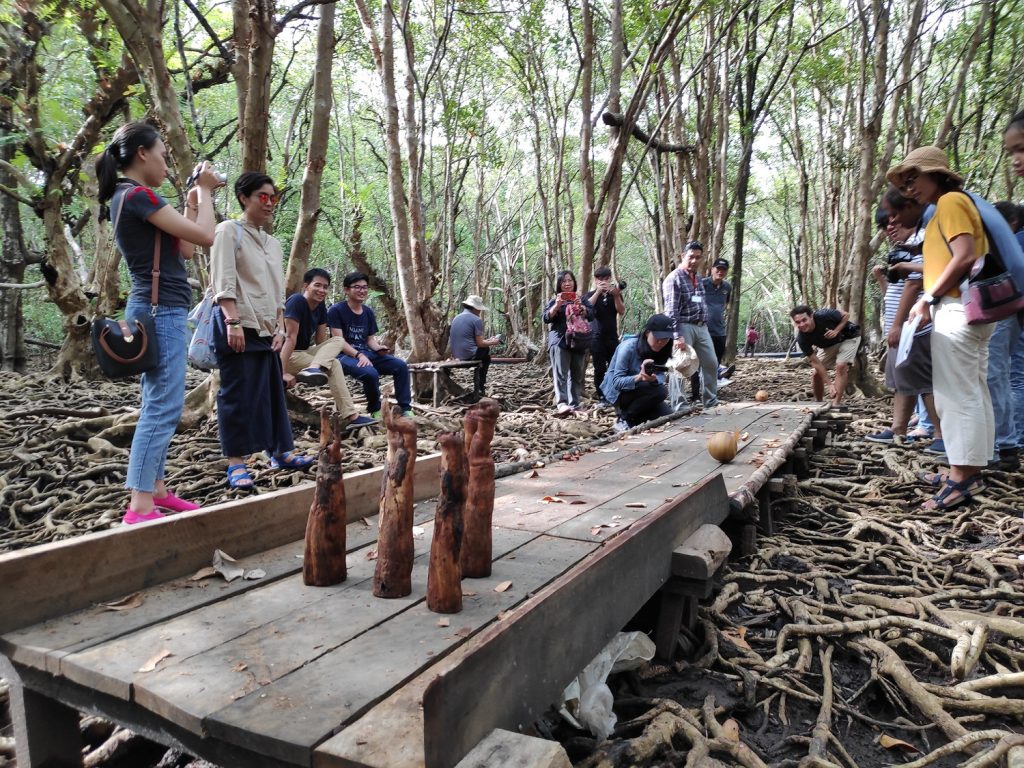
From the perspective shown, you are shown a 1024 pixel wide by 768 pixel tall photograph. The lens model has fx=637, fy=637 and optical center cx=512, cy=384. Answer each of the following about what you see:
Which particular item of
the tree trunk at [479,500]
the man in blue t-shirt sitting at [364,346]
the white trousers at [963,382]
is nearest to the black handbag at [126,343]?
the tree trunk at [479,500]

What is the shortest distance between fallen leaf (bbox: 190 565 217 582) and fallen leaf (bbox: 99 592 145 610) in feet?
0.61

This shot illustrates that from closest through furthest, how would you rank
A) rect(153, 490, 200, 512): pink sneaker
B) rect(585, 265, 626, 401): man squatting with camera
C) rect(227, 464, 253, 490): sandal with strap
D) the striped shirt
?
rect(153, 490, 200, 512): pink sneaker
rect(227, 464, 253, 490): sandal with strap
the striped shirt
rect(585, 265, 626, 401): man squatting with camera

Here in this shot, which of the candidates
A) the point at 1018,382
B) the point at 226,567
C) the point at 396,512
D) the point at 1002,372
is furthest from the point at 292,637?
the point at 1018,382

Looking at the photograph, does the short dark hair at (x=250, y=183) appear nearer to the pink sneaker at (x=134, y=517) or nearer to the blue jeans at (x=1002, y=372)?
the pink sneaker at (x=134, y=517)

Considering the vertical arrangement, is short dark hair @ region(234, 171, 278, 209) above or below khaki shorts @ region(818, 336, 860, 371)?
above

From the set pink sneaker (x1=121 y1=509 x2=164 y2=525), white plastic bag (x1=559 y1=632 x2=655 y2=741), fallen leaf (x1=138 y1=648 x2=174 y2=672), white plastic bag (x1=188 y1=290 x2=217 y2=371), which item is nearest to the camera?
fallen leaf (x1=138 y1=648 x2=174 y2=672)

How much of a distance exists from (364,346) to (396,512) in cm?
524

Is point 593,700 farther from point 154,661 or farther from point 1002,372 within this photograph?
point 1002,372

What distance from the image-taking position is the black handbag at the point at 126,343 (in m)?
3.08

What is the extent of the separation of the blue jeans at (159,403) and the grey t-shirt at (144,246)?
0.08 meters

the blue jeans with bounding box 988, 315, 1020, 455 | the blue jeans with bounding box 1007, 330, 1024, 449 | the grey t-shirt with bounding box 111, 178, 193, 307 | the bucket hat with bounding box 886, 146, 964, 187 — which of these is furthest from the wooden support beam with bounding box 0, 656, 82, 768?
the blue jeans with bounding box 1007, 330, 1024, 449

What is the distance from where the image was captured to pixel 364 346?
7.08 m

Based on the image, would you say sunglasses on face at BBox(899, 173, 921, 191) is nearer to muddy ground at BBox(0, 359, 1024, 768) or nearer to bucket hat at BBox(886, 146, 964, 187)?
bucket hat at BBox(886, 146, 964, 187)

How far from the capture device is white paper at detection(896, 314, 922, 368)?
453 centimetres
